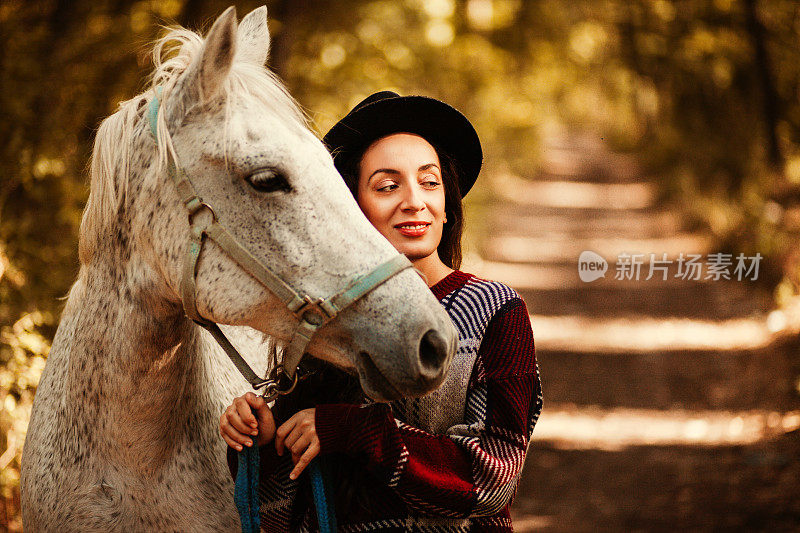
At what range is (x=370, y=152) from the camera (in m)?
2.09

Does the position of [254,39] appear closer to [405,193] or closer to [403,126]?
[403,126]

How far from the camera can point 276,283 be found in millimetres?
1689

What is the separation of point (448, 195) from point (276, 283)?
2.48 feet

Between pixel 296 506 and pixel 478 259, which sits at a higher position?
pixel 478 259

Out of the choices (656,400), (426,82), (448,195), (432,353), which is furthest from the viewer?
(426,82)

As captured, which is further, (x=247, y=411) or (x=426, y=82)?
(x=426, y=82)

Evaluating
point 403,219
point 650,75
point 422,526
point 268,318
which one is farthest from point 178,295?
point 650,75

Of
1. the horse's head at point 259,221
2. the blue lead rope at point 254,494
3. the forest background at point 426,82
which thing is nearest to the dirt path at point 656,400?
the forest background at point 426,82

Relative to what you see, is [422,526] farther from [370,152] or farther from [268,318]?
[370,152]

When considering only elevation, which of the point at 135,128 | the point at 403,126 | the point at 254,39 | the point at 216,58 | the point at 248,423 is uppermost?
the point at 254,39

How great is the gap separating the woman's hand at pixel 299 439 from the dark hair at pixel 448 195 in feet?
2.40

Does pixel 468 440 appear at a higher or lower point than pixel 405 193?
lower

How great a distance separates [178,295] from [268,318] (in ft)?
0.85

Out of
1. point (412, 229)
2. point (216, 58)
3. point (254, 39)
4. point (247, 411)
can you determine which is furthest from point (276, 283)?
point (254, 39)
